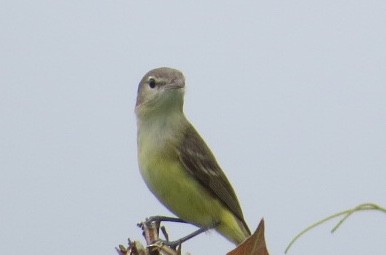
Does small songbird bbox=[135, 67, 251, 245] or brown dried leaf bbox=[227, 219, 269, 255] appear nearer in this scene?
brown dried leaf bbox=[227, 219, 269, 255]

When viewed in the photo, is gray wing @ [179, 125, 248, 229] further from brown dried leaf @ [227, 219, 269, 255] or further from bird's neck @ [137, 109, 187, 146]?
brown dried leaf @ [227, 219, 269, 255]

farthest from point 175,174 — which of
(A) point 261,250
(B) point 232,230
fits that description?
(A) point 261,250

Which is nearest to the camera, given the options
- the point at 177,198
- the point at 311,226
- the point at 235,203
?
the point at 311,226

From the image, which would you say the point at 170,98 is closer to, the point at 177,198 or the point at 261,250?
the point at 177,198

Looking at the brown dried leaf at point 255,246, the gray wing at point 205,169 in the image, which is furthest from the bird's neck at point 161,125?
the brown dried leaf at point 255,246

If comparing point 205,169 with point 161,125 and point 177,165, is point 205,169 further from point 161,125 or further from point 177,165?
point 161,125

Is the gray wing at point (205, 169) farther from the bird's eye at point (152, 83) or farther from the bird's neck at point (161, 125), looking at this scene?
the bird's eye at point (152, 83)

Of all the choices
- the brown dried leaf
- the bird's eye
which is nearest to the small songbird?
the bird's eye

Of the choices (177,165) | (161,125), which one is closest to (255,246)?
(177,165)

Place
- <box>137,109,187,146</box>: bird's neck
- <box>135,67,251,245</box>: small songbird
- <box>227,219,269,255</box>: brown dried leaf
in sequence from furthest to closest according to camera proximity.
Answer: <box>137,109,187,146</box>: bird's neck → <box>135,67,251,245</box>: small songbird → <box>227,219,269,255</box>: brown dried leaf
